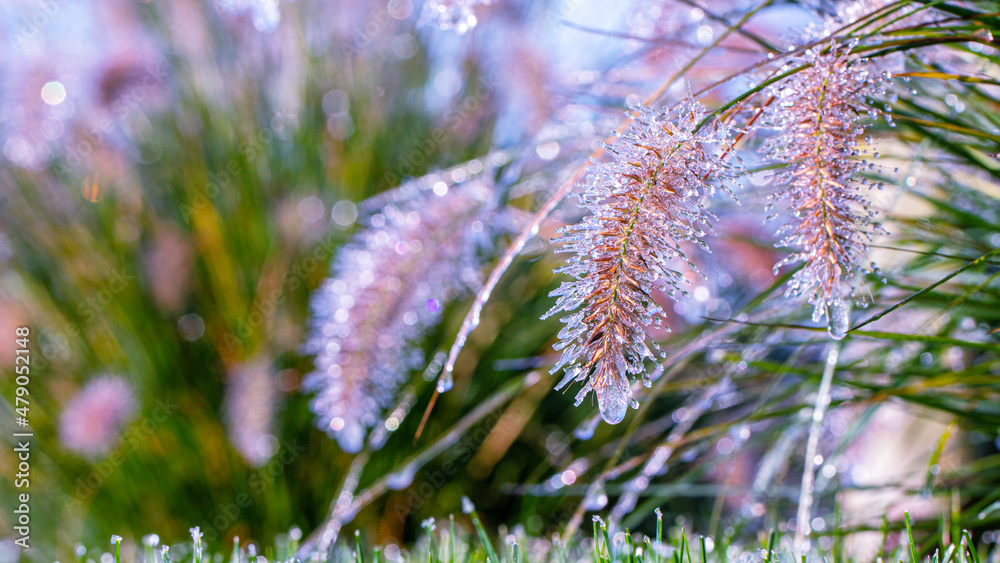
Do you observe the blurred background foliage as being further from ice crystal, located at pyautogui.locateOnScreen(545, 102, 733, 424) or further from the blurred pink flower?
ice crystal, located at pyautogui.locateOnScreen(545, 102, 733, 424)

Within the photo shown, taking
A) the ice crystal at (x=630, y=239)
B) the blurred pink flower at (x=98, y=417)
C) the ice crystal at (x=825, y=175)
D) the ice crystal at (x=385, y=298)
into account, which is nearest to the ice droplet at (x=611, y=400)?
the ice crystal at (x=630, y=239)

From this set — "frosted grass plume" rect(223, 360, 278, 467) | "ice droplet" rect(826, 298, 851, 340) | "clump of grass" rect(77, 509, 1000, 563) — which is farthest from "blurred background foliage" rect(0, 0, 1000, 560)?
"ice droplet" rect(826, 298, 851, 340)

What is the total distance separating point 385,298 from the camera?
756 mm

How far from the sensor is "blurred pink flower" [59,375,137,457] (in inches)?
44.8

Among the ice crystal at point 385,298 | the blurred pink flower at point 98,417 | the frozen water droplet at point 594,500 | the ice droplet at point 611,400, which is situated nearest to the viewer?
the ice droplet at point 611,400

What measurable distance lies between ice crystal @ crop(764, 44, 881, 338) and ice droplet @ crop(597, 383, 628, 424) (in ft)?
0.43

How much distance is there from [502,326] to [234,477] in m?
0.60

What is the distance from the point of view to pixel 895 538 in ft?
2.86

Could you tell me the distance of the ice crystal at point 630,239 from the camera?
37 cm

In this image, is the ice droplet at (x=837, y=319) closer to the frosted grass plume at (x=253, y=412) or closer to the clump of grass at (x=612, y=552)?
the clump of grass at (x=612, y=552)

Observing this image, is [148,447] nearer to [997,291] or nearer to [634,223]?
[634,223]

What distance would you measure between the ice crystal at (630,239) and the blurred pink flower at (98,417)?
1085mm

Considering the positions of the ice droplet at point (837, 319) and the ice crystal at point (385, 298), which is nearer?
the ice droplet at point (837, 319)

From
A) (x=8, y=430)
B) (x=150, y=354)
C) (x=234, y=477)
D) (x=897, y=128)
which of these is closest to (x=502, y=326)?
(x=234, y=477)
